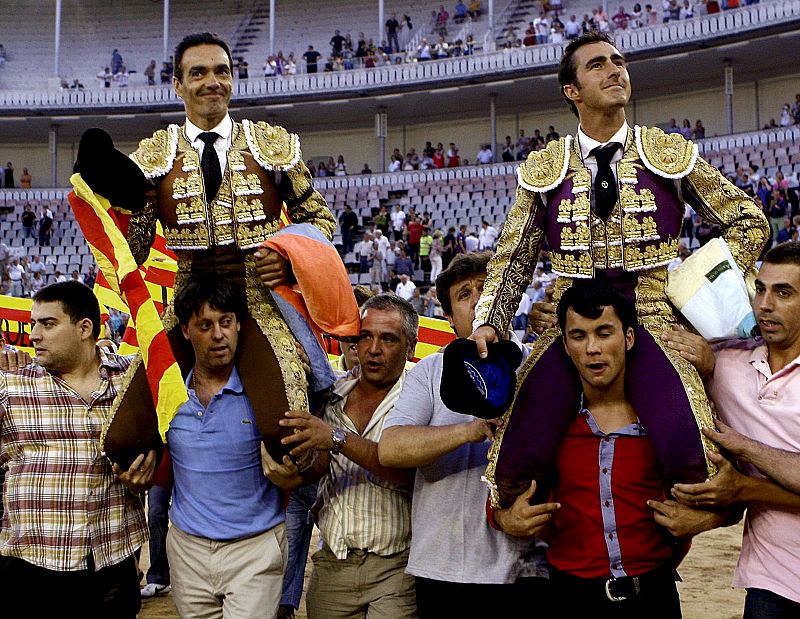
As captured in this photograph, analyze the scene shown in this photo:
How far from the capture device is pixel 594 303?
2.62 m

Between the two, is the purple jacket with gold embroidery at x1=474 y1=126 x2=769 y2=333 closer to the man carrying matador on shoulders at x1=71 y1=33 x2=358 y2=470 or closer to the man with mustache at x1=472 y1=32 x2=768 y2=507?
the man with mustache at x1=472 y1=32 x2=768 y2=507

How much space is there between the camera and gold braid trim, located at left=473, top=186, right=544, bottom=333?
116 inches

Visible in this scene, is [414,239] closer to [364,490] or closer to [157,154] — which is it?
[157,154]

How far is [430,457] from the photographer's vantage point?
2.84 m

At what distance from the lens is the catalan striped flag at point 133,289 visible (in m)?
2.90

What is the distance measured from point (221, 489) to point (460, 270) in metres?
1.05

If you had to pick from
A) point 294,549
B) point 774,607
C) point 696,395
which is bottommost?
point 294,549

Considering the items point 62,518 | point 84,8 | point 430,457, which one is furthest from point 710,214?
point 84,8

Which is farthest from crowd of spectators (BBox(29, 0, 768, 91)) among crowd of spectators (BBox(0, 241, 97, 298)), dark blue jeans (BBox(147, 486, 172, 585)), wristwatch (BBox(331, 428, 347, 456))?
wristwatch (BBox(331, 428, 347, 456))

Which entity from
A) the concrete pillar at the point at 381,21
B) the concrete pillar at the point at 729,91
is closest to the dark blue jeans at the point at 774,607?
the concrete pillar at the point at 729,91

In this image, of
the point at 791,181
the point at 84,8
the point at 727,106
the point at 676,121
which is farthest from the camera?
the point at 84,8

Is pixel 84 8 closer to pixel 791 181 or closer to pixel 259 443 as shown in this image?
pixel 791 181

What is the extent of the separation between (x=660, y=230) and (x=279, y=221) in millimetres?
1250

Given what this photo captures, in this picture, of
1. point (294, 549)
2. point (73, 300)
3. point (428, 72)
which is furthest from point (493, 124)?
point (73, 300)
